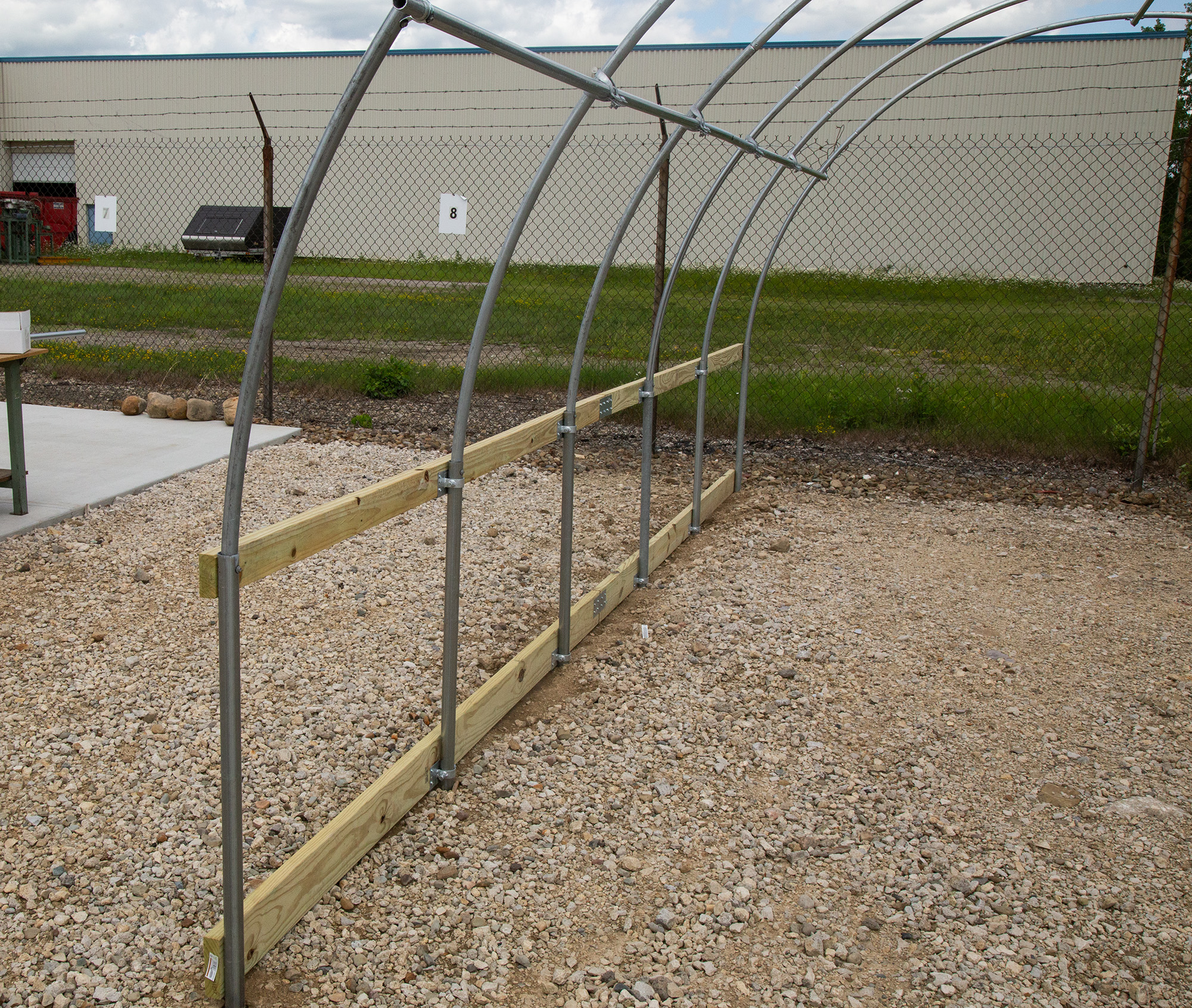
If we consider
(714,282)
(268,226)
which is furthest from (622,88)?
(268,226)

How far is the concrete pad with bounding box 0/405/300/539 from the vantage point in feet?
18.5

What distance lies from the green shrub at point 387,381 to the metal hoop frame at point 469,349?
165 inches

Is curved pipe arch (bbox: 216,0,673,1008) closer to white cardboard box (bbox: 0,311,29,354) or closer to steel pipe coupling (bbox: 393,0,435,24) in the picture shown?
steel pipe coupling (bbox: 393,0,435,24)

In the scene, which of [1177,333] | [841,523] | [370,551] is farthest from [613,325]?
[370,551]

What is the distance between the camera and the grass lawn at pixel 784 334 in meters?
8.53

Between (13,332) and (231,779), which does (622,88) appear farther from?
(231,779)

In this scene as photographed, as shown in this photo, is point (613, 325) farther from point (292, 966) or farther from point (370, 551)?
point (292, 966)

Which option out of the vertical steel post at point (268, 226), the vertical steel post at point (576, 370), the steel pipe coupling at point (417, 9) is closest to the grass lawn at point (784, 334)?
the vertical steel post at point (268, 226)

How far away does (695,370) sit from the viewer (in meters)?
5.89

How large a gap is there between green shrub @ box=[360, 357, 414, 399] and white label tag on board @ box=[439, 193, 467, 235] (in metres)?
3.15

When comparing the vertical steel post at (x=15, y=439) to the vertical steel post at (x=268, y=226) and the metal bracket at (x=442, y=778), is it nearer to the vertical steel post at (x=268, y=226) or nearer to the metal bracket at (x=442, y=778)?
the vertical steel post at (x=268, y=226)

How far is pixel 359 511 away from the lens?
2.61 meters

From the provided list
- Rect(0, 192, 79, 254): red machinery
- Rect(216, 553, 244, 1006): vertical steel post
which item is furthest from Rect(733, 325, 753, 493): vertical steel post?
Rect(0, 192, 79, 254): red machinery

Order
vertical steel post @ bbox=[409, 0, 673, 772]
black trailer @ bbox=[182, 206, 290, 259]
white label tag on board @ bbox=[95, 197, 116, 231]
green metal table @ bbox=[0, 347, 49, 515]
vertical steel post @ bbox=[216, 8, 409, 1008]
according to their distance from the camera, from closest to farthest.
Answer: vertical steel post @ bbox=[216, 8, 409, 1008] < vertical steel post @ bbox=[409, 0, 673, 772] < green metal table @ bbox=[0, 347, 49, 515] < white label tag on board @ bbox=[95, 197, 116, 231] < black trailer @ bbox=[182, 206, 290, 259]
